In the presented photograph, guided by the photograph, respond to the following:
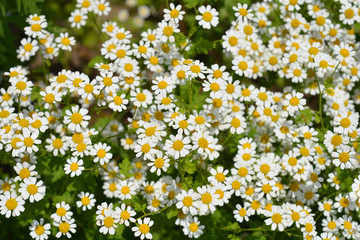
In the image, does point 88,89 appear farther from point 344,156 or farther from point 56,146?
point 344,156

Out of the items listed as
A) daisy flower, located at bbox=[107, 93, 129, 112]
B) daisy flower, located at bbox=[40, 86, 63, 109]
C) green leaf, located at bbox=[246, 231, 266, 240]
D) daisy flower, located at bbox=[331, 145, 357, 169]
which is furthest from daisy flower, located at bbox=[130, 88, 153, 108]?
daisy flower, located at bbox=[331, 145, 357, 169]

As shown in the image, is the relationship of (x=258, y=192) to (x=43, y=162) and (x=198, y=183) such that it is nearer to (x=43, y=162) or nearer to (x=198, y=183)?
(x=198, y=183)

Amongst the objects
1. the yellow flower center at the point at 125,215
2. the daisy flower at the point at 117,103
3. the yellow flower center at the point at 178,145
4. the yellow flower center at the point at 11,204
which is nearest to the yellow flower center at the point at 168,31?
the daisy flower at the point at 117,103

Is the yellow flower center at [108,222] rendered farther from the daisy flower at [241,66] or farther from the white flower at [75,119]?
the daisy flower at [241,66]

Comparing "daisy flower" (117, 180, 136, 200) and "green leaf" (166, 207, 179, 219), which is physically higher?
"daisy flower" (117, 180, 136, 200)

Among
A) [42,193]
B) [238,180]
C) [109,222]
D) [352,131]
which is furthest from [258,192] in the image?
[42,193]

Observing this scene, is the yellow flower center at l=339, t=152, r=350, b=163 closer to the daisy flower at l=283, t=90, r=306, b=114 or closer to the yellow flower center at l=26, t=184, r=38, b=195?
the daisy flower at l=283, t=90, r=306, b=114

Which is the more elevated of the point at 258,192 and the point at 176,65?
the point at 176,65
